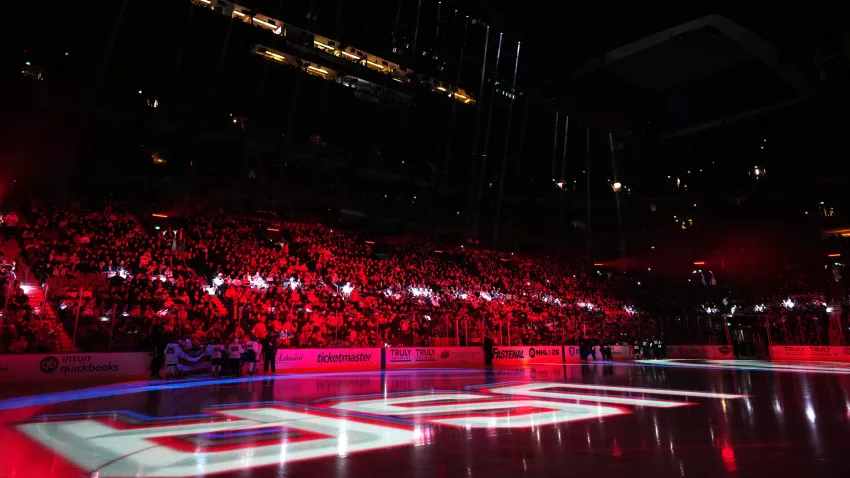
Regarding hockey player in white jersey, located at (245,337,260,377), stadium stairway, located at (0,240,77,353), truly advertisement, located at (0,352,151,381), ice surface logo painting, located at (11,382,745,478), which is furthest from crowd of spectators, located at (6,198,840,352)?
ice surface logo painting, located at (11,382,745,478)

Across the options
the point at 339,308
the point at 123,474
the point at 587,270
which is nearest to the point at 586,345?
the point at 587,270

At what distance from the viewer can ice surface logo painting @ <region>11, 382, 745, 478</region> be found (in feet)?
16.4

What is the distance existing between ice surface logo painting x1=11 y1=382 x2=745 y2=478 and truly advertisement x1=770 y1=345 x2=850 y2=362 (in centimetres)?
2050

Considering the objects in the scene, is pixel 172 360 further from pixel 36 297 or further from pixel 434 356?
pixel 434 356

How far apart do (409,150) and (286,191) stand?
336 inches

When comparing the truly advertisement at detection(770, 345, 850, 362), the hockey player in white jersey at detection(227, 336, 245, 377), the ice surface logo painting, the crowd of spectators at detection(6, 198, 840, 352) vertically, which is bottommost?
the ice surface logo painting

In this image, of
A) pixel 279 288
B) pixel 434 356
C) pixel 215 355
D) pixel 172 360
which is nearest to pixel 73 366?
pixel 172 360

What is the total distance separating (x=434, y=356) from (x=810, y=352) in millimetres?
19691

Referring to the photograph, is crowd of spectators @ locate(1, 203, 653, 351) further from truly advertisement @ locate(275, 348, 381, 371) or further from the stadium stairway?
truly advertisement @ locate(275, 348, 381, 371)

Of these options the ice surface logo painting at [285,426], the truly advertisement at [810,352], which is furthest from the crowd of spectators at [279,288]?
the ice surface logo painting at [285,426]

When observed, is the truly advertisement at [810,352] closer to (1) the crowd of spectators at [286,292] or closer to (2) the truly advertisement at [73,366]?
(1) the crowd of spectators at [286,292]

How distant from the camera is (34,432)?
6738 mm

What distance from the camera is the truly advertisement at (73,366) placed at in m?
14.2

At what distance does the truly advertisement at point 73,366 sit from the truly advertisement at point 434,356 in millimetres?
9853
